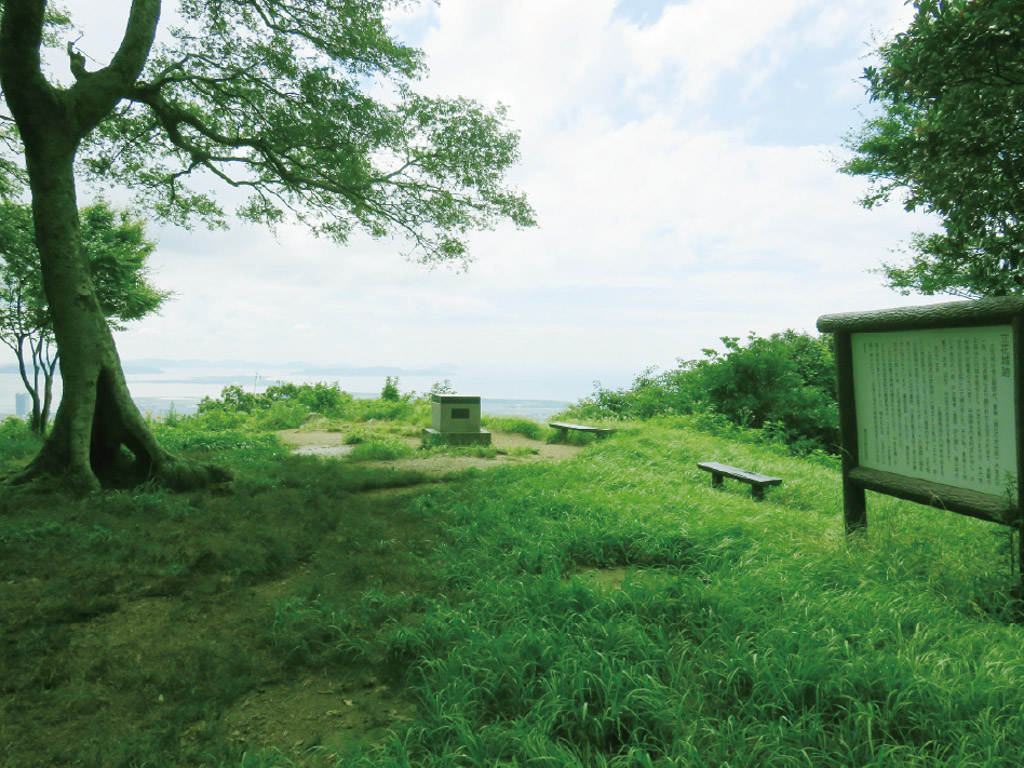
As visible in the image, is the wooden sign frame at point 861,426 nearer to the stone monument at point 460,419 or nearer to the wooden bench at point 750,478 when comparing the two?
the wooden bench at point 750,478

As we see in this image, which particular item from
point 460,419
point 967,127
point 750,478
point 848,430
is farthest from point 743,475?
point 460,419

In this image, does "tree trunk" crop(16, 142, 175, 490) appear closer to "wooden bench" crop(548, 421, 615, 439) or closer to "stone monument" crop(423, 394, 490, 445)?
"stone monument" crop(423, 394, 490, 445)

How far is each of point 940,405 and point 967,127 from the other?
8.28 feet

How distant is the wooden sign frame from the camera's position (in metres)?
3.44

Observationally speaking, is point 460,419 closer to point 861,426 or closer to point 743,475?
point 743,475

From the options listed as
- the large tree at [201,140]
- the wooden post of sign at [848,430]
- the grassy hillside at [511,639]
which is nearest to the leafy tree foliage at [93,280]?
the large tree at [201,140]

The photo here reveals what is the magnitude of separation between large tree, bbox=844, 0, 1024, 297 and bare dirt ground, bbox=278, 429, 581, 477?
559 centimetres

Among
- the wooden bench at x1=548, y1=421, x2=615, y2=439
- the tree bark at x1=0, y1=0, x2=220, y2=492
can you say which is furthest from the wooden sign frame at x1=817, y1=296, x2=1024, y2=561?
the tree bark at x1=0, y1=0, x2=220, y2=492

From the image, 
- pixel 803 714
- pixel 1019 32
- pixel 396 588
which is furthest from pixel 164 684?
pixel 1019 32

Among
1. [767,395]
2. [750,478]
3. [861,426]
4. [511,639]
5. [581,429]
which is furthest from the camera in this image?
[767,395]

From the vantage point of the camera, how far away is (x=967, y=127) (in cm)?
487

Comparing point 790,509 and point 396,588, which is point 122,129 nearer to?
point 396,588

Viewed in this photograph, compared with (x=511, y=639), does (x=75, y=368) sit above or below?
above

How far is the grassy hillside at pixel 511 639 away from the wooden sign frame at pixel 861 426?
1.20ft
